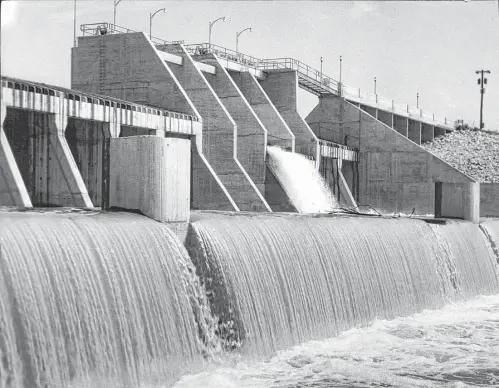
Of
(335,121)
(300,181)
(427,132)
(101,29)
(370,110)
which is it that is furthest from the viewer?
(427,132)

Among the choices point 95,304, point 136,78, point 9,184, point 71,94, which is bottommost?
point 95,304

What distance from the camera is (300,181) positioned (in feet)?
110

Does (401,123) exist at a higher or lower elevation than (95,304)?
higher

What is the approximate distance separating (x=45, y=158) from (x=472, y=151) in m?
30.3

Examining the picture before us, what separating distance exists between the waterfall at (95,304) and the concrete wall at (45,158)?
939 centimetres

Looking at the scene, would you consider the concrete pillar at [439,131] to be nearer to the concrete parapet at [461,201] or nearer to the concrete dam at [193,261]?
the concrete dam at [193,261]

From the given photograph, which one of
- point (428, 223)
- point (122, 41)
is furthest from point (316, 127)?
point (428, 223)

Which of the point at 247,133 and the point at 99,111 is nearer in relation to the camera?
the point at 99,111

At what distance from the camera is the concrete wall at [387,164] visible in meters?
37.0

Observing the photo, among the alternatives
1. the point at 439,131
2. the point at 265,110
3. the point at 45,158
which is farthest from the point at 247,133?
the point at 439,131

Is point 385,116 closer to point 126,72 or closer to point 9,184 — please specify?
point 126,72

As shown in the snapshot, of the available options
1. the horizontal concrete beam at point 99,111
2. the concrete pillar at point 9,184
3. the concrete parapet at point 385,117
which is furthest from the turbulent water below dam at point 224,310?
the concrete parapet at point 385,117

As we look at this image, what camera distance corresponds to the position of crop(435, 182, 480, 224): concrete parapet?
1009 inches

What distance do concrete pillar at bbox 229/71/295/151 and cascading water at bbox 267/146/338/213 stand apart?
70 cm
